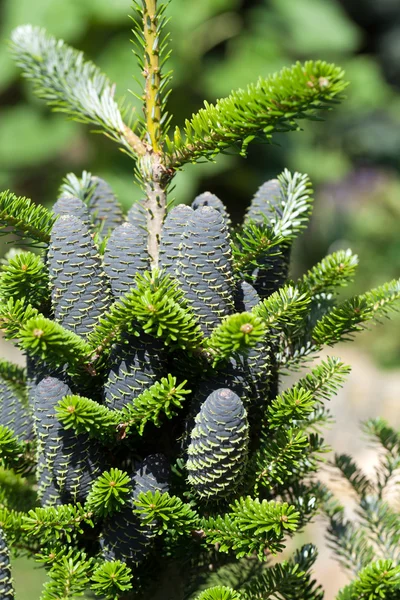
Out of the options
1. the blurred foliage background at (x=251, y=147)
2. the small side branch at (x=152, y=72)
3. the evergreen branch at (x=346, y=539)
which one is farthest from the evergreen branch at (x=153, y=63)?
the blurred foliage background at (x=251, y=147)

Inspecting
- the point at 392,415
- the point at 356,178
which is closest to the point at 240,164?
the point at 356,178

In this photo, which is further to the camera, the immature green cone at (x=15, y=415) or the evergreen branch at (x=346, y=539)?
the evergreen branch at (x=346, y=539)

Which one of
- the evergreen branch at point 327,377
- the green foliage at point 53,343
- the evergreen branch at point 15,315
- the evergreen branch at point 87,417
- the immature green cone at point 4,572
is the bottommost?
the immature green cone at point 4,572

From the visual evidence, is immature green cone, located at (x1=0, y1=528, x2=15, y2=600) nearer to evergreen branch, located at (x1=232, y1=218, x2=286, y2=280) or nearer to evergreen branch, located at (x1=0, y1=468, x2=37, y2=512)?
evergreen branch, located at (x1=0, y1=468, x2=37, y2=512)

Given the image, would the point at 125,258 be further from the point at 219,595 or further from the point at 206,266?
the point at 219,595

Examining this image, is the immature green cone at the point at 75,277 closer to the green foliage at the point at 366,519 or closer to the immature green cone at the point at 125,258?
the immature green cone at the point at 125,258

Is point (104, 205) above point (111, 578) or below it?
above

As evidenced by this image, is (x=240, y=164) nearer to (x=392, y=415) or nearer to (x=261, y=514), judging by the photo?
(x=392, y=415)

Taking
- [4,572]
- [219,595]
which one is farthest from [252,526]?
[4,572]
